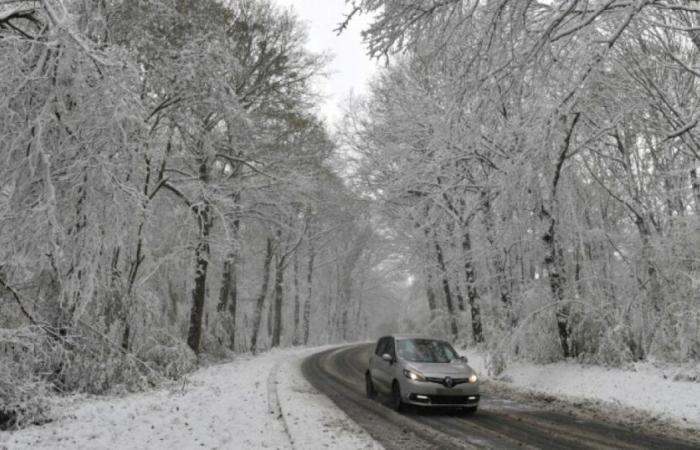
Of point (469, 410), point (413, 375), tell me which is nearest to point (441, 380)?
point (413, 375)

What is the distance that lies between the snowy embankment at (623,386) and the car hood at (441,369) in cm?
292

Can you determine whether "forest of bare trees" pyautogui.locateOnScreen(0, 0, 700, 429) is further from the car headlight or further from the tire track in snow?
the car headlight

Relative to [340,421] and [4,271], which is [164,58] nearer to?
[4,271]

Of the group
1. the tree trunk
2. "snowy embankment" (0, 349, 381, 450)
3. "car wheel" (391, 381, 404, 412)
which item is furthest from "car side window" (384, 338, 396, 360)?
the tree trunk

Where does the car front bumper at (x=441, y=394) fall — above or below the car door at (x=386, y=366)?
below

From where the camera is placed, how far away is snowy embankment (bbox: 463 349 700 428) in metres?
9.98

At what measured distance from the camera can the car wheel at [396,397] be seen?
11.1m


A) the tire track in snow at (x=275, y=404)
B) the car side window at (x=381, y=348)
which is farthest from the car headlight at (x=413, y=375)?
the tire track in snow at (x=275, y=404)

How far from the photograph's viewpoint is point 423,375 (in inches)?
420

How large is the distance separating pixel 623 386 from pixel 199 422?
29.9 feet

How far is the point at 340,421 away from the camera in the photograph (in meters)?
9.56

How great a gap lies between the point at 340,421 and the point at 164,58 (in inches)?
376

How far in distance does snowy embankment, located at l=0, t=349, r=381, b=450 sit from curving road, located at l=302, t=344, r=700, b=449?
56 cm

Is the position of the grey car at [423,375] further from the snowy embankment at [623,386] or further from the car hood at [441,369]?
the snowy embankment at [623,386]
